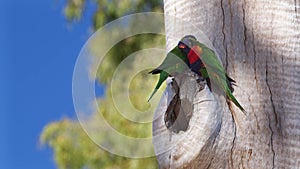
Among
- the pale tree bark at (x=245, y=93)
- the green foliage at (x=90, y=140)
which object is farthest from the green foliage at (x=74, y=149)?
the pale tree bark at (x=245, y=93)

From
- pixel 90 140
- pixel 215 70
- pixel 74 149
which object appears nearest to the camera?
pixel 215 70

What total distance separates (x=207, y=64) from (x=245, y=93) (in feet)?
0.25

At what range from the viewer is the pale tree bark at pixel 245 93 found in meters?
0.76

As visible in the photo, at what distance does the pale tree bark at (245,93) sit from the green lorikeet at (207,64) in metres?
0.02

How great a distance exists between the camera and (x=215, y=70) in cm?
76

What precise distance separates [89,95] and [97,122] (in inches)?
1.7

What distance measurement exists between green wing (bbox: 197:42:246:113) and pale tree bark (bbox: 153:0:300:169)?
2 centimetres

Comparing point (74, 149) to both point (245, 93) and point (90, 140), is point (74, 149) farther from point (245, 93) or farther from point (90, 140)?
point (245, 93)

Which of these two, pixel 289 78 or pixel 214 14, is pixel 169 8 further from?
pixel 289 78

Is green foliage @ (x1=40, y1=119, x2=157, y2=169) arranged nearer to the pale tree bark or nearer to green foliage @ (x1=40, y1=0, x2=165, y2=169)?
green foliage @ (x1=40, y1=0, x2=165, y2=169)

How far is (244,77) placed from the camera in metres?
0.80

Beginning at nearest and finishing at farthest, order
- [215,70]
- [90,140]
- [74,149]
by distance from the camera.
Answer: [215,70] < [90,140] < [74,149]

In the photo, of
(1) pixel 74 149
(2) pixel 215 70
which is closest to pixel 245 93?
(2) pixel 215 70

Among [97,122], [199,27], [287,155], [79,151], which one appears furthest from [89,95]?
[79,151]
